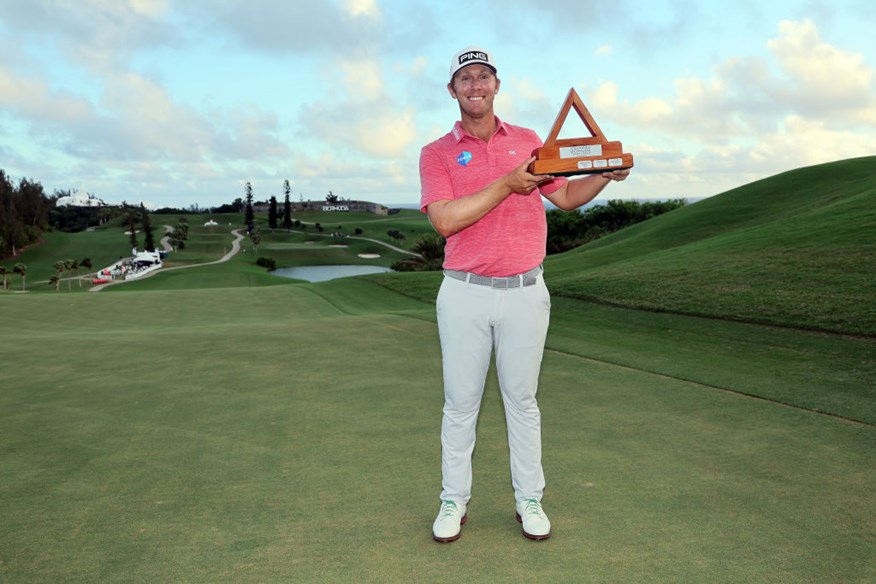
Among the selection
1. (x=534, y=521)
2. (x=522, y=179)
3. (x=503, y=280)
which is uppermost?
(x=522, y=179)

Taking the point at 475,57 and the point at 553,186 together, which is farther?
the point at 553,186

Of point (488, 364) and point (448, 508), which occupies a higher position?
point (488, 364)

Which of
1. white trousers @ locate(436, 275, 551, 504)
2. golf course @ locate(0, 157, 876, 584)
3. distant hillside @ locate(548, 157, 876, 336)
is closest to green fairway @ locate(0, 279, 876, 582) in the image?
golf course @ locate(0, 157, 876, 584)

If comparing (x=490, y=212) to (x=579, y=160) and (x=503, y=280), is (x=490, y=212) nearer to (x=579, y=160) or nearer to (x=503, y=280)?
(x=503, y=280)

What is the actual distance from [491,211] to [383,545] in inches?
83.4

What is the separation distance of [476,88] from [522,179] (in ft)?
2.52

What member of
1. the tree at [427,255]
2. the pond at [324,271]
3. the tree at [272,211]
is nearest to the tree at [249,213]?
the tree at [272,211]

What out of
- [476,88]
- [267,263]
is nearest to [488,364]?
[476,88]

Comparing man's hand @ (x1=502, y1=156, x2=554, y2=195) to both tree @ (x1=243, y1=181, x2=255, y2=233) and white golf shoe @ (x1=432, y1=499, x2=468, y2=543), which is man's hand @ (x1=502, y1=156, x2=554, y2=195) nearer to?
white golf shoe @ (x1=432, y1=499, x2=468, y2=543)

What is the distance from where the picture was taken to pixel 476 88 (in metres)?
4.22

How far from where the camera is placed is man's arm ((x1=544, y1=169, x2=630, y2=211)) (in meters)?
4.49

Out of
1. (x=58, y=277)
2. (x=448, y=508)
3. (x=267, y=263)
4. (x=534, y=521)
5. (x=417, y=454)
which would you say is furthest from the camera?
(x=267, y=263)

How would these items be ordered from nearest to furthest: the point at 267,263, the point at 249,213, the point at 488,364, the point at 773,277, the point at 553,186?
1. the point at 488,364
2. the point at 553,186
3. the point at 773,277
4. the point at 267,263
5. the point at 249,213

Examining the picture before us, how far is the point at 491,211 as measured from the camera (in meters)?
4.24
